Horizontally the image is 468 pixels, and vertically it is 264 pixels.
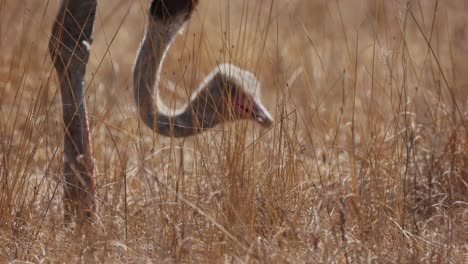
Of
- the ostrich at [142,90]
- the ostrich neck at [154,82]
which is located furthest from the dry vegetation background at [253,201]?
the ostrich neck at [154,82]

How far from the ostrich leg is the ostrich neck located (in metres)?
0.25

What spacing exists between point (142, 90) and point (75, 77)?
1.12ft

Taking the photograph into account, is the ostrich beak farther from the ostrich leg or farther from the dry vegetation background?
the ostrich leg

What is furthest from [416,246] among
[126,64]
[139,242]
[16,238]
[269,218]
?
[126,64]

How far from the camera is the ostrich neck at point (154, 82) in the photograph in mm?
4465

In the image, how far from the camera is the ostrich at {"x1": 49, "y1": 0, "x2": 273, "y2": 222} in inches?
163

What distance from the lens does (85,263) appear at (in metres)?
3.41

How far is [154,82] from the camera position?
4.55 metres

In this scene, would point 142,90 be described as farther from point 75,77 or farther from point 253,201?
point 253,201

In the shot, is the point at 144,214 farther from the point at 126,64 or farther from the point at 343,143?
the point at 126,64

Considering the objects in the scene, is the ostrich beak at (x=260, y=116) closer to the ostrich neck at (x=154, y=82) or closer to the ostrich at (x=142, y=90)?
the ostrich at (x=142, y=90)

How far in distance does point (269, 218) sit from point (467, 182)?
1.01 metres

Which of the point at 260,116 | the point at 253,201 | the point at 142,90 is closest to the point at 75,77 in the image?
the point at 142,90

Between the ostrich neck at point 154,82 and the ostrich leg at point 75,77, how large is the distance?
0.25m
